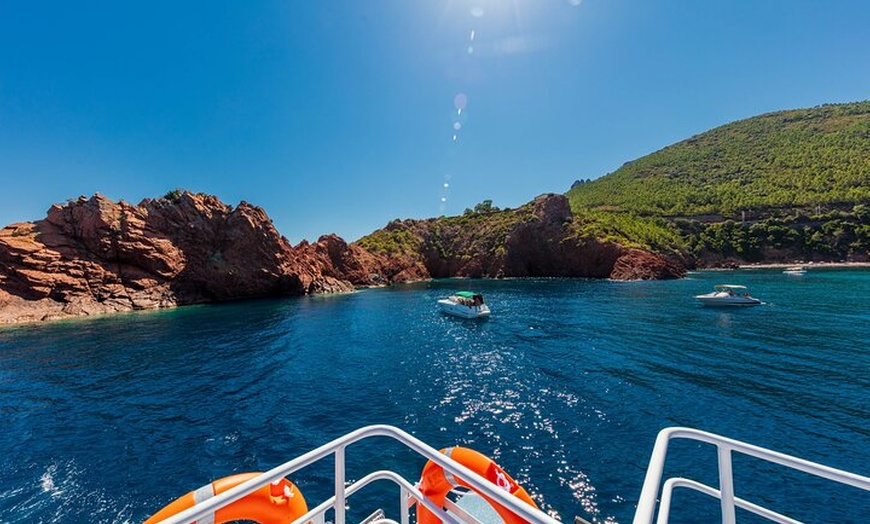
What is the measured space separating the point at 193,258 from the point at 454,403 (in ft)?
187

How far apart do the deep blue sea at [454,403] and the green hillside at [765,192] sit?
76.0 m

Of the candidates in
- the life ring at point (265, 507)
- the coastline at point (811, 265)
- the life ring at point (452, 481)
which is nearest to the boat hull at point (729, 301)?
the life ring at point (452, 481)

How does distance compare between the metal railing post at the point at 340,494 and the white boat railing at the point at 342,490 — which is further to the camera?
the metal railing post at the point at 340,494

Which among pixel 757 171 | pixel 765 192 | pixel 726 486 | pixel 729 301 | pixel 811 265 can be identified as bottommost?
pixel 811 265

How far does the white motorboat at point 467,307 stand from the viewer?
3738cm

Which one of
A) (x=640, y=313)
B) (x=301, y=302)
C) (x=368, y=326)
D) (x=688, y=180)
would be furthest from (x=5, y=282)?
(x=688, y=180)

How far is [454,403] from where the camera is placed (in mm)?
15750

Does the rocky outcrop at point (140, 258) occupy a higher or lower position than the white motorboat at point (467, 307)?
higher

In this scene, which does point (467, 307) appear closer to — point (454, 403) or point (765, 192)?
point (454, 403)

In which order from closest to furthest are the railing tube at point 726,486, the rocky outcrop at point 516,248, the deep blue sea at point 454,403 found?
1. the railing tube at point 726,486
2. the deep blue sea at point 454,403
3. the rocky outcrop at point 516,248

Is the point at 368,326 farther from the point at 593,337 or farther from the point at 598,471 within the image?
the point at 598,471

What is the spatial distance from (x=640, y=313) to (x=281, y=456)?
34.6 meters

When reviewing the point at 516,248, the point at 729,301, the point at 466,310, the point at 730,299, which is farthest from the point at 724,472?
the point at 516,248

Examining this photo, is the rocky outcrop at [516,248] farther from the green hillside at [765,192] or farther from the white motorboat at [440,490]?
the white motorboat at [440,490]
